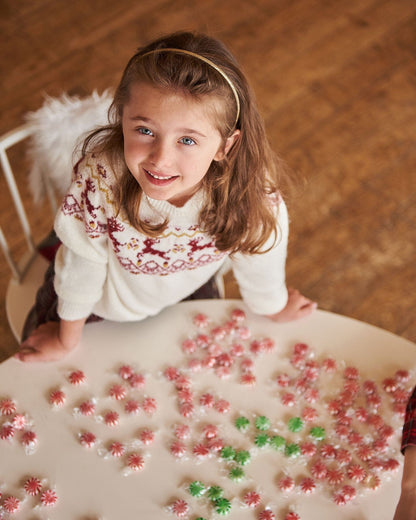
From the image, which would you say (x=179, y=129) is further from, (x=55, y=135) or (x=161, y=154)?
(x=55, y=135)

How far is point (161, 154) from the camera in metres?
0.83

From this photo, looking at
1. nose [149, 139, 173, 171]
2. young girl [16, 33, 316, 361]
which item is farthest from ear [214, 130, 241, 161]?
nose [149, 139, 173, 171]

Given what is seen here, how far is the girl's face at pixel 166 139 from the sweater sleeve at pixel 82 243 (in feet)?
0.39

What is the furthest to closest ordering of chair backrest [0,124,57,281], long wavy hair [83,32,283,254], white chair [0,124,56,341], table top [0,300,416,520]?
white chair [0,124,56,341], chair backrest [0,124,57,281], table top [0,300,416,520], long wavy hair [83,32,283,254]

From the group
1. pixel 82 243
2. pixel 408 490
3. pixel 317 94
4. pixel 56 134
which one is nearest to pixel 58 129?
pixel 56 134

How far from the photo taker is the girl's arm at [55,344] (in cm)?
104

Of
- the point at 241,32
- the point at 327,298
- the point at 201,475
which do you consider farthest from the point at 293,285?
the point at 241,32

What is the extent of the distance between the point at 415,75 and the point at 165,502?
207cm

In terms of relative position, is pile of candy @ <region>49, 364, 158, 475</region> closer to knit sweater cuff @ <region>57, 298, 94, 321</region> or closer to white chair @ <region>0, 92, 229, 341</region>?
knit sweater cuff @ <region>57, 298, 94, 321</region>

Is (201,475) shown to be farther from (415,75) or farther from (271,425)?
(415,75)

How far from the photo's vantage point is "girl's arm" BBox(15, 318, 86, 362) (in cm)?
104

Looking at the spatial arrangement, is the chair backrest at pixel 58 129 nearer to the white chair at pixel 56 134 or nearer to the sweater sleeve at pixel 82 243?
the white chair at pixel 56 134

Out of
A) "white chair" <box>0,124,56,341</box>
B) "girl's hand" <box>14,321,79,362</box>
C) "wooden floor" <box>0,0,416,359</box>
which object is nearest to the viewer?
"girl's hand" <box>14,321,79,362</box>

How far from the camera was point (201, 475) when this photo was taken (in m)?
0.95
